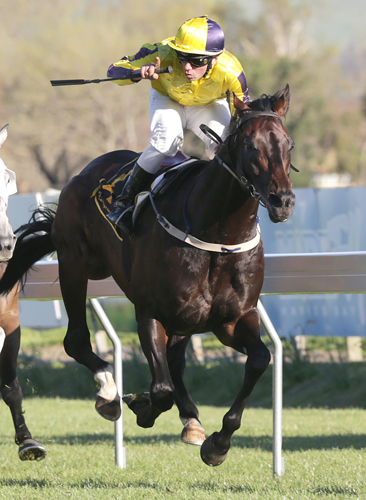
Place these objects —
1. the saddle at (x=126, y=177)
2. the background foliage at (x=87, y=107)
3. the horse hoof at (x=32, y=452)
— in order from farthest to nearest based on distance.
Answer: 1. the background foliage at (x=87, y=107)
2. the horse hoof at (x=32, y=452)
3. the saddle at (x=126, y=177)

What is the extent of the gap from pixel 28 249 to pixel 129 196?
131cm

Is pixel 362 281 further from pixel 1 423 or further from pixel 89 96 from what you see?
pixel 89 96

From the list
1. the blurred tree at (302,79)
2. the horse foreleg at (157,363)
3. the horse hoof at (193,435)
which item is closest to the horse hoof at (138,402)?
the horse foreleg at (157,363)

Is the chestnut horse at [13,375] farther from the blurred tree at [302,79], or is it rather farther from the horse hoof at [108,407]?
the blurred tree at [302,79]

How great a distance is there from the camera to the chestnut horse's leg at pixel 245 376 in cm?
385

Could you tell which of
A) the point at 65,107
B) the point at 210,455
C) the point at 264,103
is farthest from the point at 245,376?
the point at 65,107

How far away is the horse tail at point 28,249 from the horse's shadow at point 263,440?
4.79 feet

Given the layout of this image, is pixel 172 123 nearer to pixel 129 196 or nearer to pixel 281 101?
pixel 129 196

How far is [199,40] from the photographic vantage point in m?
3.85

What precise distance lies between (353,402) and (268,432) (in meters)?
1.42

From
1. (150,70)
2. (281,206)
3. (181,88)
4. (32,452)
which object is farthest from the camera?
(32,452)

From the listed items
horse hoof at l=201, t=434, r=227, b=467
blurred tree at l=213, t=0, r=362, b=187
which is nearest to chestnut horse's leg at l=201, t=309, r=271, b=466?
horse hoof at l=201, t=434, r=227, b=467

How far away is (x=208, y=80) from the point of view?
409cm

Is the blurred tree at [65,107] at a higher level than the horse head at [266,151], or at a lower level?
lower
